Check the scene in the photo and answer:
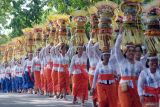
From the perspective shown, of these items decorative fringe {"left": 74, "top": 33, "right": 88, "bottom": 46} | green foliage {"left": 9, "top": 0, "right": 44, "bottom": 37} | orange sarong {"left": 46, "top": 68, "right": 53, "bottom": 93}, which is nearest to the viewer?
decorative fringe {"left": 74, "top": 33, "right": 88, "bottom": 46}

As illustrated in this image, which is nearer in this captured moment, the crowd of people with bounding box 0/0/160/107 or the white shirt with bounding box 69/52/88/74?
the crowd of people with bounding box 0/0/160/107

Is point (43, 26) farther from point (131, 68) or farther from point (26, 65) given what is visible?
point (131, 68)

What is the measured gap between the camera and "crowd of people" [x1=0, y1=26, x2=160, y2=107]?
29.3 ft

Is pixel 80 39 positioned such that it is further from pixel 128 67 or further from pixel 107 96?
pixel 128 67

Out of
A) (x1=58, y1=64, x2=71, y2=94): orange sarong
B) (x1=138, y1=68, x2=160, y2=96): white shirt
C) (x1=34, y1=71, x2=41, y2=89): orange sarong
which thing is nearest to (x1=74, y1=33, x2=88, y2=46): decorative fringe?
(x1=58, y1=64, x2=71, y2=94): orange sarong

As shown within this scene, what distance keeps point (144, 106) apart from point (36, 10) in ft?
99.9

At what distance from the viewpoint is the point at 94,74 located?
11.0m

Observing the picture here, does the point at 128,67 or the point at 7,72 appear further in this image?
the point at 7,72

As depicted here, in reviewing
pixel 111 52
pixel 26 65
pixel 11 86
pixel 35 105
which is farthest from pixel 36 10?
pixel 111 52

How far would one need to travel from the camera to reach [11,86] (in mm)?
28844

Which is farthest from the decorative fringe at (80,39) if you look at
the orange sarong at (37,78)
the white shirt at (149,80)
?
the orange sarong at (37,78)

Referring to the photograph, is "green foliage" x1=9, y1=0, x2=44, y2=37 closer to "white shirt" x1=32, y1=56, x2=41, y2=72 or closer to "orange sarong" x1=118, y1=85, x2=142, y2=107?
"white shirt" x1=32, y1=56, x2=41, y2=72

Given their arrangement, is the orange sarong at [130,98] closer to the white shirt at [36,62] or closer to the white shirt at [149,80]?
the white shirt at [149,80]

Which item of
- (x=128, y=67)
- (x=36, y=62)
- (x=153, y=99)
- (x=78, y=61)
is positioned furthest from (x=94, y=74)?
(x=36, y=62)
